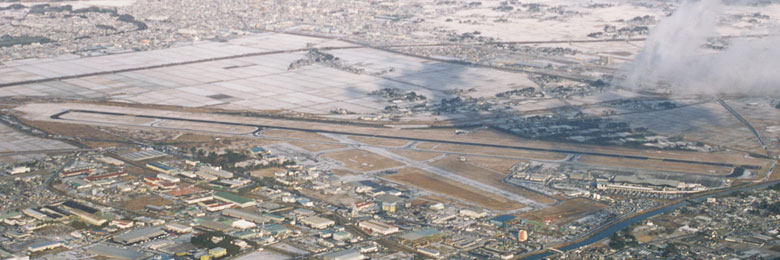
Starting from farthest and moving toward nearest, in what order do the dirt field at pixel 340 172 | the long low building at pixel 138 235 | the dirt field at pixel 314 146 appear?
the dirt field at pixel 314 146 → the dirt field at pixel 340 172 → the long low building at pixel 138 235

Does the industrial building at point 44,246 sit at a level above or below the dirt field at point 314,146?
above

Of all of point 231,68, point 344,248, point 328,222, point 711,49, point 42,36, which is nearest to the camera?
point 344,248

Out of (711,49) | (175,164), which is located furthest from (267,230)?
(711,49)

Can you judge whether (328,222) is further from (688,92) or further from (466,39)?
(466,39)

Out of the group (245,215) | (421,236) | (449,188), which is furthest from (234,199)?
(449,188)

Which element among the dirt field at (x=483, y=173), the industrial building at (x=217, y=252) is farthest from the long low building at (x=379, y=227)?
the dirt field at (x=483, y=173)

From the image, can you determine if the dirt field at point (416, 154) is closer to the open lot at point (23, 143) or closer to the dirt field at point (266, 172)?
the dirt field at point (266, 172)

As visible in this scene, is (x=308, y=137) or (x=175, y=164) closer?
(x=175, y=164)
